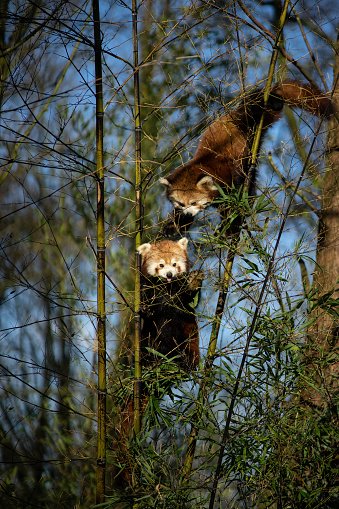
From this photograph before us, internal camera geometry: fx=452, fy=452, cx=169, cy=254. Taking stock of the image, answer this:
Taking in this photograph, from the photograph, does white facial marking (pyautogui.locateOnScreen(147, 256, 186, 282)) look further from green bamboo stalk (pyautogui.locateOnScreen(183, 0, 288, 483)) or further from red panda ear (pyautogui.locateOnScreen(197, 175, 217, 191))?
red panda ear (pyautogui.locateOnScreen(197, 175, 217, 191))

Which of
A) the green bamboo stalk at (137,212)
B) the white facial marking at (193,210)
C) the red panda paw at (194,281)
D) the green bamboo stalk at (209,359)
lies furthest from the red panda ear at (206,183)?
the green bamboo stalk at (137,212)

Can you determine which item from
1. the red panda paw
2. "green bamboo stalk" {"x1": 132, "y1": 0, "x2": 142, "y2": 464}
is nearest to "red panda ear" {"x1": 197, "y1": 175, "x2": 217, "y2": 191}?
the red panda paw

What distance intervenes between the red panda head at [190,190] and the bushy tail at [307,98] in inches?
38.6

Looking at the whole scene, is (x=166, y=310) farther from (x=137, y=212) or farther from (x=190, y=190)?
(x=190, y=190)

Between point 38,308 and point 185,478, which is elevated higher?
point 38,308

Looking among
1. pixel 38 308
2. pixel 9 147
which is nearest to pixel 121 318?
pixel 38 308

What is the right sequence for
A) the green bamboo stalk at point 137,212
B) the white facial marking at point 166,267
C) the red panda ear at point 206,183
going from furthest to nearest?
the red panda ear at point 206,183 → the white facial marking at point 166,267 → the green bamboo stalk at point 137,212

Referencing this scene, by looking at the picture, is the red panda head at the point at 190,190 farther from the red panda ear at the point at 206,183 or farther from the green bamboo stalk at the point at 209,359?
the green bamboo stalk at the point at 209,359

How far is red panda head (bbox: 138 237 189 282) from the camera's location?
3383 mm

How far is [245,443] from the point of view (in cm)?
237

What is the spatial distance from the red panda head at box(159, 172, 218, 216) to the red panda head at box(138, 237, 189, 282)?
74 centimetres

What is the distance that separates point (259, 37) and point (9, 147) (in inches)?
83.1

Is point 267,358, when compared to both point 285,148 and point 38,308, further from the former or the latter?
point 38,308

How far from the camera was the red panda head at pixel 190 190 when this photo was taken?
423 cm
